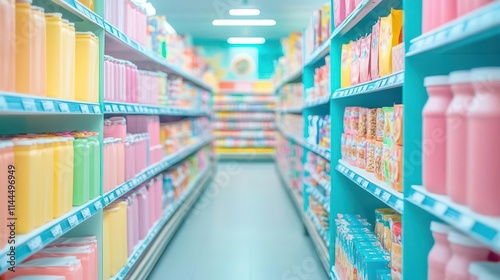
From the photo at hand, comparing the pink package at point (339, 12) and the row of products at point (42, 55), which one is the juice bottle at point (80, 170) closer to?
the row of products at point (42, 55)

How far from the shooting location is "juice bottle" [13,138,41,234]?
1537 mm

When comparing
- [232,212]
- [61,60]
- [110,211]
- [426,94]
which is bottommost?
[232,212]

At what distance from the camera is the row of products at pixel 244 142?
12.4 meters

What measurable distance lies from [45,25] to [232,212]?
436cm

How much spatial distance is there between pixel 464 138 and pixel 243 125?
36.9ft

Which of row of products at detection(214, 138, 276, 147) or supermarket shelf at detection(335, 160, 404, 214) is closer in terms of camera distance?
supermarket shelf at detection(335, 160, 404, 214)

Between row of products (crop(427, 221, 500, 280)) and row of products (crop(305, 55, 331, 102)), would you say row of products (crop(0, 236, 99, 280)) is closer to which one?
row of products (crop(427, 221, 500, 280))

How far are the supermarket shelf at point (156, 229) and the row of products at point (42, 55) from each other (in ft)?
3.75

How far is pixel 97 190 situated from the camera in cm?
231

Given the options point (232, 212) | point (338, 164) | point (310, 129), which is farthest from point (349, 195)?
point (232, 212)

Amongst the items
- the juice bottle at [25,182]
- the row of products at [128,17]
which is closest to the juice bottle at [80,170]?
the juice bottle at [25,182]

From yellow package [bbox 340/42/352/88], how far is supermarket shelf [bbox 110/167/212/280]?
180cm

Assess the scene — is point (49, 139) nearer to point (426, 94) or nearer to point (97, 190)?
point (97, 190)

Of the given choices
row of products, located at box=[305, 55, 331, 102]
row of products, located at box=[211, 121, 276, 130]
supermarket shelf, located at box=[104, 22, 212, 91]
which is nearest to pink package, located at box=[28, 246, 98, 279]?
supermarket shelf, located at box=[104, 22, 212, 91]
